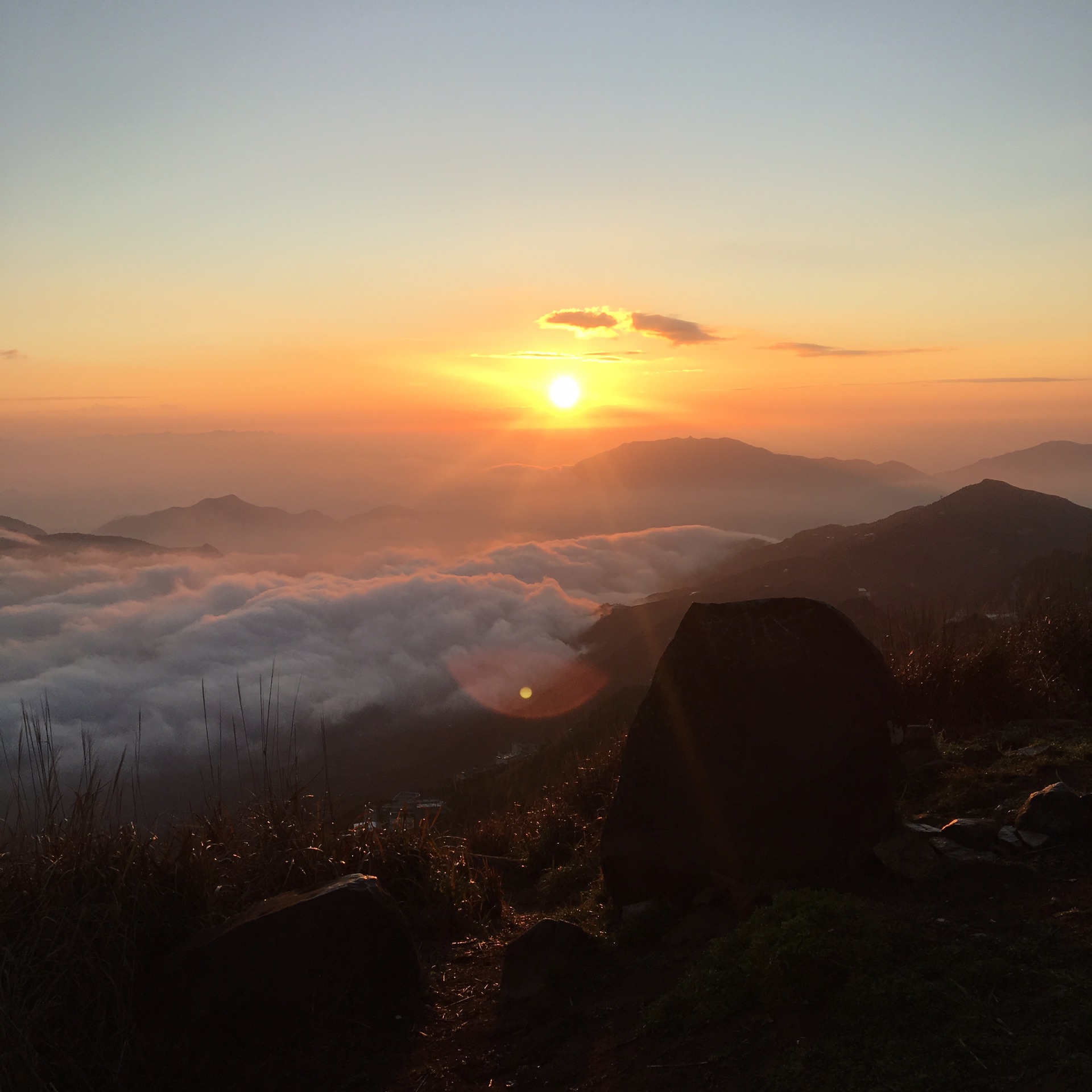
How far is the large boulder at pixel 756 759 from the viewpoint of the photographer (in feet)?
19.0

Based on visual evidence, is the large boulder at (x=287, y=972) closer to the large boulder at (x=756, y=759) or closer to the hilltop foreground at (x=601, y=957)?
the hilltop foreground at (x=601, y=957)

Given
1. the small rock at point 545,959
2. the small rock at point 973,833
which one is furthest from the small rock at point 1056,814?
the small rock at point 545,959

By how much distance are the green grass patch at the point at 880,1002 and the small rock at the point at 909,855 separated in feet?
2.43

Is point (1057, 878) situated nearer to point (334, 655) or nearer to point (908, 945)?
point (908, 945)

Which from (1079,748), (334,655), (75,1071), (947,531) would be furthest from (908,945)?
(334,655)

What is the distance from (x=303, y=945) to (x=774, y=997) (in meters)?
2.85

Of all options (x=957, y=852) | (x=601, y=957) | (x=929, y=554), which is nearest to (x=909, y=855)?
(x=957, y=852)

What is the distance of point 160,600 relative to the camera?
638 ft

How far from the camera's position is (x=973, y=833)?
5570 mm

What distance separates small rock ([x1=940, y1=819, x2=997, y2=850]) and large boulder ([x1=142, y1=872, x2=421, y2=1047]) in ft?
Result: 11.8

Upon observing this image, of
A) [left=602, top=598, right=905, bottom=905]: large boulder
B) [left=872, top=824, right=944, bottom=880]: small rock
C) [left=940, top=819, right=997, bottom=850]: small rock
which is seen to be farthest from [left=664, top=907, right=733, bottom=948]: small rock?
[left=940, top=819, right=997, bottom=850]: small rock

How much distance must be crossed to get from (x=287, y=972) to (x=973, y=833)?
174 inches

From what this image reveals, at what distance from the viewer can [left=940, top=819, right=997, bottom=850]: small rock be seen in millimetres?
5547

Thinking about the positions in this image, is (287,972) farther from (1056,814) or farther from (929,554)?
(929,554)
